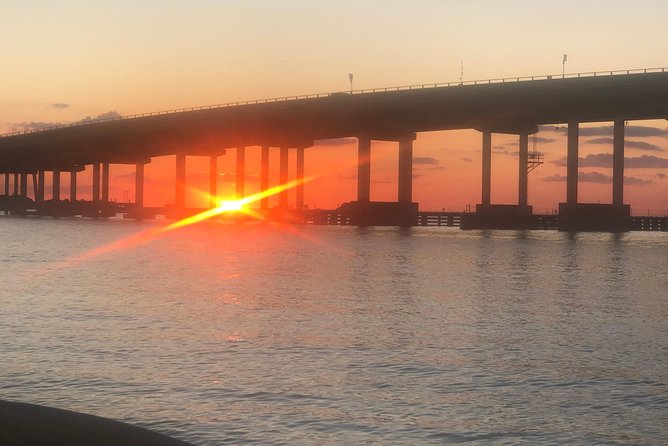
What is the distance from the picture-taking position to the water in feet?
39.8

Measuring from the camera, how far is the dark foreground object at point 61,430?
22.1 ft

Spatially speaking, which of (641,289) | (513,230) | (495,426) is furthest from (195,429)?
(513,230)

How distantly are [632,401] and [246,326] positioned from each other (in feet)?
34.5

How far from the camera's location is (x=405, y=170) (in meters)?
142

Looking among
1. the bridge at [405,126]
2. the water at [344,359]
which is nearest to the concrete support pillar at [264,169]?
the bridge at [405,126]

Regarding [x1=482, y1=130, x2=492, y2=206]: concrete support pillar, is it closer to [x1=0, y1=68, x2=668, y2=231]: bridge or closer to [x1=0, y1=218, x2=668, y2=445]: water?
[x1=0, y1=68, x2=668, y2=231]: bridge

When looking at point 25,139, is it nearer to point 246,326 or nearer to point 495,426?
point 246,326

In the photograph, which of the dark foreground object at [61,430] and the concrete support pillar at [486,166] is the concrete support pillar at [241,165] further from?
the dark foreground object at [61,430]

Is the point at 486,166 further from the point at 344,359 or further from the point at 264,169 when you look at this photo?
the point at 344,359

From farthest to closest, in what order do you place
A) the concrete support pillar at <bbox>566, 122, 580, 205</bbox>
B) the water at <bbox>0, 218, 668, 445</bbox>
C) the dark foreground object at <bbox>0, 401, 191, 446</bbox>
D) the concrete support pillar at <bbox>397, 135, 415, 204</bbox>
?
the concrete support pillar at <bbox>397, 135, 415, 204</bbox> < the concrete support pillar at <bbox>566, 122, 580, 205</bbox> < the water at <bbox>0, 218, 668, 445</bbox> < the dark foreground object at <bbox>0, 401, 191, 446</bbox>

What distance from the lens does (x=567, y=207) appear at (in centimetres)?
13338

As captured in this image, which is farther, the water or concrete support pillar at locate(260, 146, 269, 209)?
concrete support pillar at locate(260, 146, 269, 209)

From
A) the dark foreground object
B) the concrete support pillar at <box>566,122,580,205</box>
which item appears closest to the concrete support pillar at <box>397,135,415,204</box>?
the concrete support pillar at <box>566,122,580,205</box>

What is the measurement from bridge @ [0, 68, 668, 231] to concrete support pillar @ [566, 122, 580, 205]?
124mm
